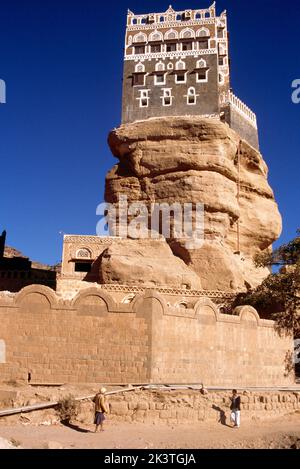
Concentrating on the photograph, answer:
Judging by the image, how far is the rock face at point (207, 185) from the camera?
93.1 ft

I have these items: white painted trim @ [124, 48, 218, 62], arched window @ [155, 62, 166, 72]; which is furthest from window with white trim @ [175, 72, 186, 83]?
white painted trim @ [124, 48, 218, 62]

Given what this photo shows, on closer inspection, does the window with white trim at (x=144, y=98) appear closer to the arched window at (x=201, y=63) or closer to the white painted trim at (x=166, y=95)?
the white painted trim at (x=166, y=95)

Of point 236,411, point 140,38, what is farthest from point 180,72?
point 236,411

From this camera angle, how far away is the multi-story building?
33938 mm

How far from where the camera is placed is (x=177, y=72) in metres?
35.1

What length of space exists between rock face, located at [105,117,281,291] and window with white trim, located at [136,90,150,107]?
2200 millimetres

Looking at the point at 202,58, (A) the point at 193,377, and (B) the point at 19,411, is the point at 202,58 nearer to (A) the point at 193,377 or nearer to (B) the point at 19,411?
(A) the point at 193,377

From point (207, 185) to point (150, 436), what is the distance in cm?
2000

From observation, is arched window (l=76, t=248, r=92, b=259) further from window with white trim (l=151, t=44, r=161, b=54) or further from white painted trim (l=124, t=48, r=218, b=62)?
window with white trim (l=151, t=44, r=161, b=54)

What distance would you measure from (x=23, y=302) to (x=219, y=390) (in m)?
6.56

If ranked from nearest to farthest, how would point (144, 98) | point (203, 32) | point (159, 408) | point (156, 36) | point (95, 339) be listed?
1. point (159, 408)
2. point (95, 339)
3. point (144, 98)
4. point (203, 32)
5. point (156, 36)

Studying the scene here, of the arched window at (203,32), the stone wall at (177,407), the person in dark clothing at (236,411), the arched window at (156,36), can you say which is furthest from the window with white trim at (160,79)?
the person in dark clothing at (236,411)

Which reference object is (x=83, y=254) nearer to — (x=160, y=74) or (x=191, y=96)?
(x=191, y=96)

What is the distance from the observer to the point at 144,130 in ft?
106
